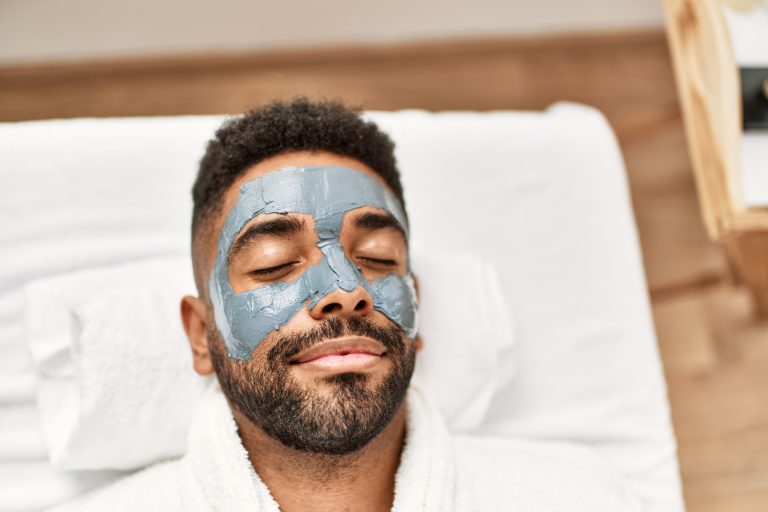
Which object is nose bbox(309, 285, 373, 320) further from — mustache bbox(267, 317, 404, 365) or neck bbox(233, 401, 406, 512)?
neck bbox(233, 401, 406, 512)

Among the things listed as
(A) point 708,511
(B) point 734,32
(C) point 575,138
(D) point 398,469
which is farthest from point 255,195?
(A) point 708,511

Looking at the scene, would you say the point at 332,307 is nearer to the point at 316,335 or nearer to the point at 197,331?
the point at 316,335

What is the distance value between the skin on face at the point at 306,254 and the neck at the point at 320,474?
0.13m

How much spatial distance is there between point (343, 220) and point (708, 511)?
1155 mm

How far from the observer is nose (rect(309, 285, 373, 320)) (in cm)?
90

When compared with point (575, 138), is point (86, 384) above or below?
below

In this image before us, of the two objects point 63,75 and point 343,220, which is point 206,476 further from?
point 63,75

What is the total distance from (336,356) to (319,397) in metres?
0.05

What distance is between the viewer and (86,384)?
1071 mm

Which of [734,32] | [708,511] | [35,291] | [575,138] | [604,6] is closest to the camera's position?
[35,291]

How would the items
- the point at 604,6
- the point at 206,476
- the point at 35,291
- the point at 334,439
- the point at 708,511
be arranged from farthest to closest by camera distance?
1. the point at 604,6
2. the point at 708,511
3. the point at 35,291
4. the point at 206,476
5. the point at 334,439

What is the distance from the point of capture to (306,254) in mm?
935

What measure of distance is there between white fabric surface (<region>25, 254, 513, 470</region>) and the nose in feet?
1.05

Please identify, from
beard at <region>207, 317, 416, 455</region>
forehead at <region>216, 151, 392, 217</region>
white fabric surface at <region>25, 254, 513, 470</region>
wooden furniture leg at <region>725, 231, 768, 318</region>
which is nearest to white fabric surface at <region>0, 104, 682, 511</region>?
white fabric surface at <region>25, 254, 513, 470</region>
